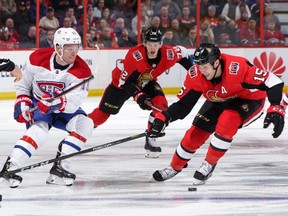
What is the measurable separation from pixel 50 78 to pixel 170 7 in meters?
6.09

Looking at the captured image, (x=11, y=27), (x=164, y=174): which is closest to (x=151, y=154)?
(x=164, y=174)

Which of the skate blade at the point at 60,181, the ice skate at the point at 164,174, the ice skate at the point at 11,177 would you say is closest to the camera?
the ice skate at the point at 11,177

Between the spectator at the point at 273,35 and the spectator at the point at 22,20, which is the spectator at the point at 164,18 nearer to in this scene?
the spectator at the point at 273,35

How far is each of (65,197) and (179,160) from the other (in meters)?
0.82

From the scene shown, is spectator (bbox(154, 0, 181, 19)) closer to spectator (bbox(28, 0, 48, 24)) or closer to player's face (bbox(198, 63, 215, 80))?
spectator (bbox(28, 0, 48, 24))

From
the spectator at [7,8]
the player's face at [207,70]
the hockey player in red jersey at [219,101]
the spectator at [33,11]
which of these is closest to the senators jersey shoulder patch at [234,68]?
the hockey player in red jersey at [219,101]

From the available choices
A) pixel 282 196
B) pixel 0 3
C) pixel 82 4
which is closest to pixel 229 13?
pixel 82 4

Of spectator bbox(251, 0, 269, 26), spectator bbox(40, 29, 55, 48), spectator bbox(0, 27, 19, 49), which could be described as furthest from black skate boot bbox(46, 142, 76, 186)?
spectator bbox(251, 0, 269, 26)

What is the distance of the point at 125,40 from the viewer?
460 inches

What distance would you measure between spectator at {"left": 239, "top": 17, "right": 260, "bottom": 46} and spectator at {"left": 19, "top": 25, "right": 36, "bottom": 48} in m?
2.47

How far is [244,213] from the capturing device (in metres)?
5.00

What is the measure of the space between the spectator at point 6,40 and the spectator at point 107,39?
1059 mm

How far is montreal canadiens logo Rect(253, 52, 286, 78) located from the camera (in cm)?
1177

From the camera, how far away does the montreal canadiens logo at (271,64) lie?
11766 millimetres
